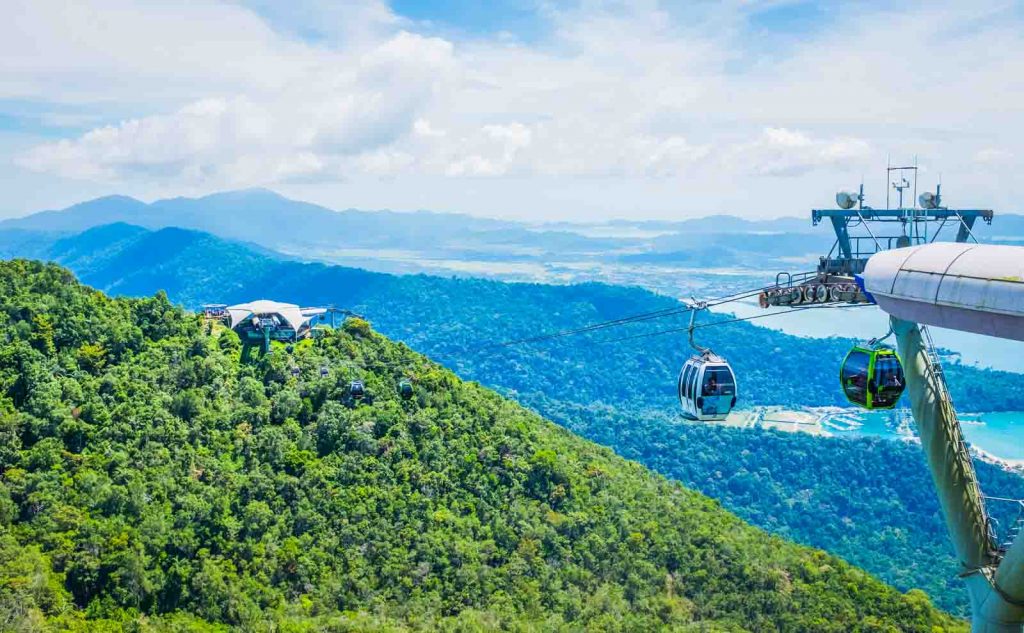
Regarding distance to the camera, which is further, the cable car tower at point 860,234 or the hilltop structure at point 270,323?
the hilltop structure at point 270,323

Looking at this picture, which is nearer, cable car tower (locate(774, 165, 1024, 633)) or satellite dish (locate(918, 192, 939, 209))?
cable car tower (locate(774, 165, 1024, 633))

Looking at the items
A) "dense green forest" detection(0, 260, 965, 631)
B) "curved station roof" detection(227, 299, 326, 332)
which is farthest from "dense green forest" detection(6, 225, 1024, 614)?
"curved station roof" detection(227, 299, 326, 332)

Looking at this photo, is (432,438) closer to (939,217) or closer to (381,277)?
(939,217)

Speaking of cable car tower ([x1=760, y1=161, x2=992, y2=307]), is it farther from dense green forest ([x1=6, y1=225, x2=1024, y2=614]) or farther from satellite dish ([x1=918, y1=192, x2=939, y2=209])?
dense green forest ([x1=6, y1=225, x2=1024, y2=614])

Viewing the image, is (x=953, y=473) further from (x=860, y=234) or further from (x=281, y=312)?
(x=281, y=312)

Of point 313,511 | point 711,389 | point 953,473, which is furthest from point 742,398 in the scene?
point 953,473

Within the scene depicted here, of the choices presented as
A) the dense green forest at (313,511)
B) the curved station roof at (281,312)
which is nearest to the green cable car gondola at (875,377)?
the dense green forest at (313,511)

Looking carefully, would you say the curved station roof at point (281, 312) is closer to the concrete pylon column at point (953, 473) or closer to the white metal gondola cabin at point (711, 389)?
the white metal gondola cabin at point (711, 389)
